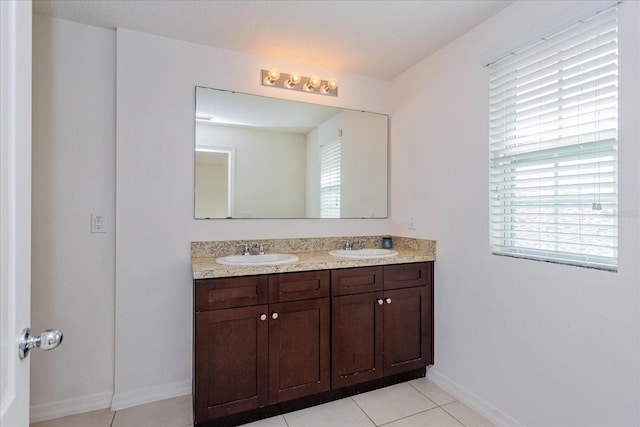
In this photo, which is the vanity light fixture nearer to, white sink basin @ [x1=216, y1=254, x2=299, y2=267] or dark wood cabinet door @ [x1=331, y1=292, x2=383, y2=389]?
white sink basin @ [x1=216, y1=254, x2=299, y2=267]

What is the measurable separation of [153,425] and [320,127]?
219 centimetres

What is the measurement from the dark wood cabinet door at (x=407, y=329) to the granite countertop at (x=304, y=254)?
0.24 meters

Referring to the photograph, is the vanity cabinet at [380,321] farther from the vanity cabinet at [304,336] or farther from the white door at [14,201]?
the white door at [14,201]

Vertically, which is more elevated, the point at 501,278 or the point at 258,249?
the point at 258,249

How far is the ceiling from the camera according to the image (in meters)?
1.80

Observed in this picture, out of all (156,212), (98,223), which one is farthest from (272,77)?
(98,223)

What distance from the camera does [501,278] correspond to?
6.08 ft

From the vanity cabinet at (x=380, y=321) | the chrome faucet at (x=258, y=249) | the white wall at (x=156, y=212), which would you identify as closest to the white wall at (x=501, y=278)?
the vanity cabinet at (x=380, y=321)

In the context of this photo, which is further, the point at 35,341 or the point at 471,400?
the point at 471,400

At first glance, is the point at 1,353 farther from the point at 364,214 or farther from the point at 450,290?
the point at 364,214

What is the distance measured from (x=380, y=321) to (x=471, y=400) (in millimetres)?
698

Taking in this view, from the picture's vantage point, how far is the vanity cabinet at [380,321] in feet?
6.61

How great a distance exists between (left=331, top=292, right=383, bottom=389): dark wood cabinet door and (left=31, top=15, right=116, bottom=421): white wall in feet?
4.59

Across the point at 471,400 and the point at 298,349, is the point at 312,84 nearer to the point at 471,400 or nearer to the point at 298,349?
the point at 298,349
